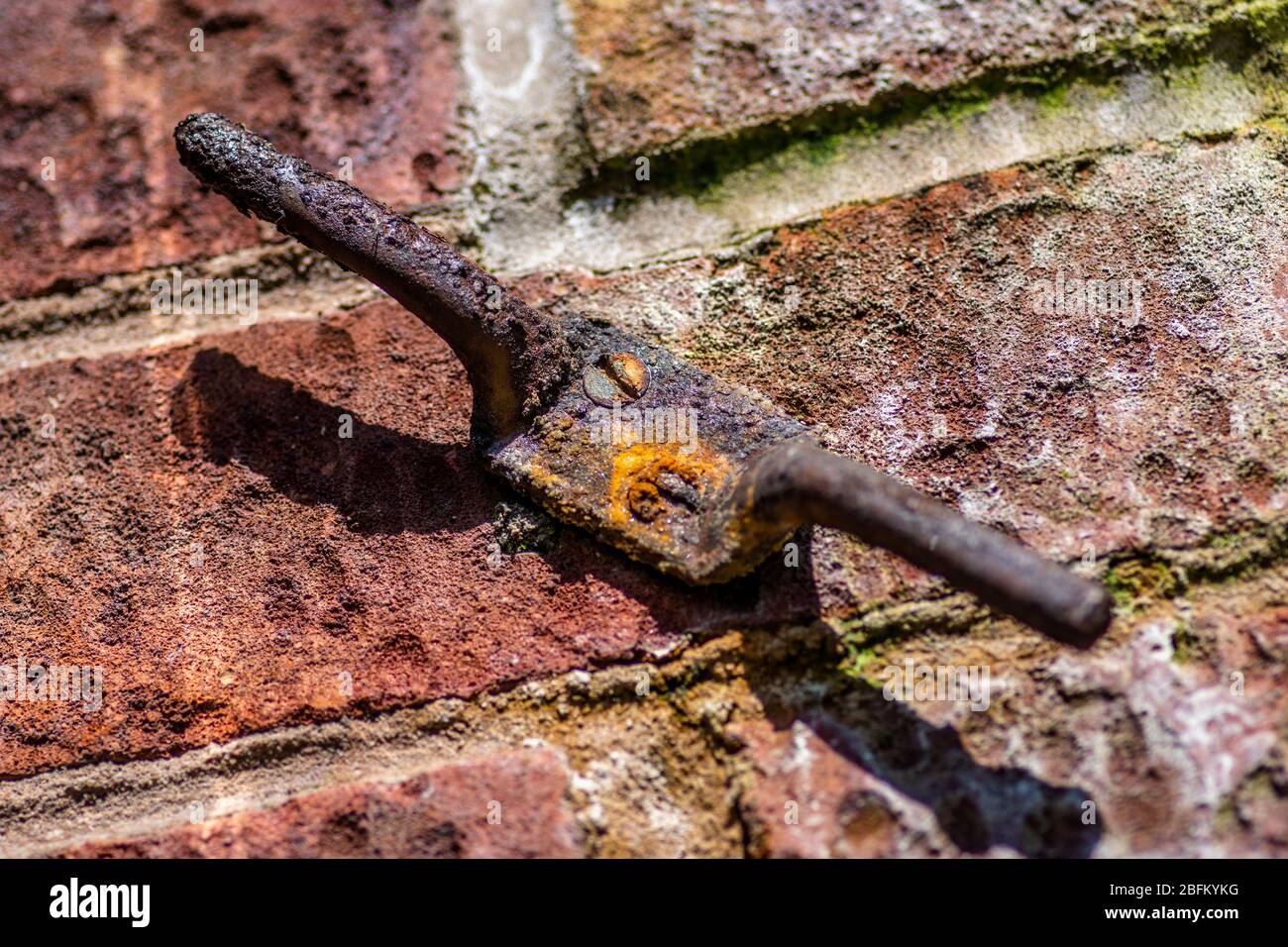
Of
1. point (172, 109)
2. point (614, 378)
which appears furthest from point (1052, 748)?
point (172, 109)

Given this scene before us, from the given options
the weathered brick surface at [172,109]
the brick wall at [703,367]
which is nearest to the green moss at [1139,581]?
the brick wall at [703,367]

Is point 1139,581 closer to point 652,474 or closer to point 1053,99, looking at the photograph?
point 652,474

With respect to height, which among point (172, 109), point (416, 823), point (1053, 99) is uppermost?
point (172, 109)

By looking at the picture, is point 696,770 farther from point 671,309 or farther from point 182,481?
point 182,481

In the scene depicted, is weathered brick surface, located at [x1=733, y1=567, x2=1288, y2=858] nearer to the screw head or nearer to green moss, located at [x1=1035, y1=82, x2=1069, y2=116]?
the screw head

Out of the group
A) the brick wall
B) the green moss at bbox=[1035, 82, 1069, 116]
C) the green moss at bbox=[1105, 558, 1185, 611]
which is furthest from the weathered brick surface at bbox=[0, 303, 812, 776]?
the green moss at bbox=[1035, 82, 1069, 116]
